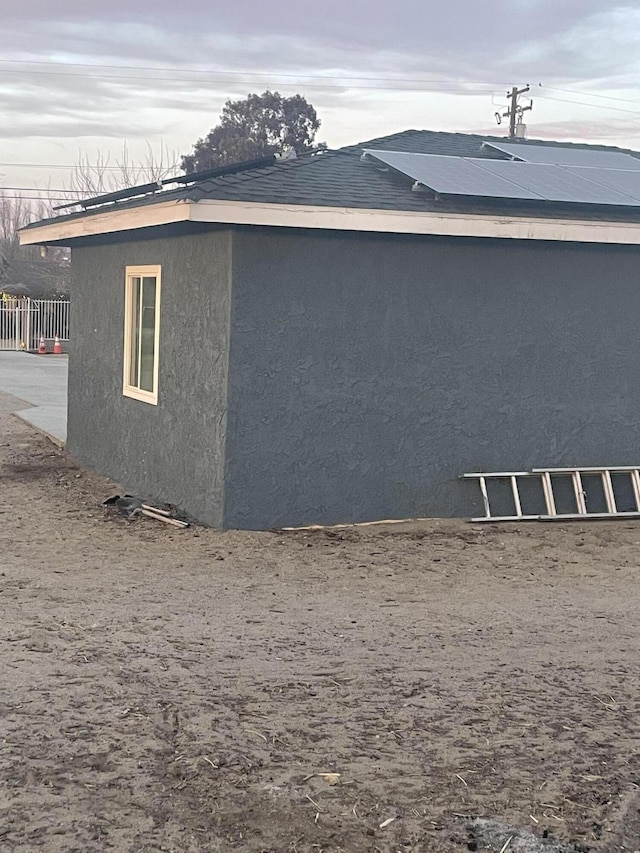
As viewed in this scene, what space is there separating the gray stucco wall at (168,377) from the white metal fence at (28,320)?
85.9 ft

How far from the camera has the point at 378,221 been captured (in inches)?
356

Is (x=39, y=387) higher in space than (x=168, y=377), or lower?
lower

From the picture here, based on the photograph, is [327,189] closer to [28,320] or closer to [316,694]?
[316,694]

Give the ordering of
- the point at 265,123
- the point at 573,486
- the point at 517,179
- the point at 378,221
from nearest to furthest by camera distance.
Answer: the point at 378,221, the point at 517,179, the point at 573,486, the point at 265,123

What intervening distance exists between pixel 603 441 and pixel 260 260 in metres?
3.88

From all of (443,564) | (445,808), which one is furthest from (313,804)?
(443,564)

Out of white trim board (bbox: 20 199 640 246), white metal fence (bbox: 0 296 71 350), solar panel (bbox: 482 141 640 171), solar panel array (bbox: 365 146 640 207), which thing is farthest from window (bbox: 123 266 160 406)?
white metal fence (bbox: 0 296 71 350)

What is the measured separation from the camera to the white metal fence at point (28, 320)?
3888 centimetres

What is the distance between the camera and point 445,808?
167 inches

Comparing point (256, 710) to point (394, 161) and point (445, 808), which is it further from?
point (394, 161)

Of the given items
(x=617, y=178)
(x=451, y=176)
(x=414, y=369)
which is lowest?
(x=414, y=369)

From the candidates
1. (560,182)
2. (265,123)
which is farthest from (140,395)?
(265,123)

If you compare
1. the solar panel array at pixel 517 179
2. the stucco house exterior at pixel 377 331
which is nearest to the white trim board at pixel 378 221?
the stucco house exterior at pixel 377 331

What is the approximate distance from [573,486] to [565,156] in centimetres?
411
